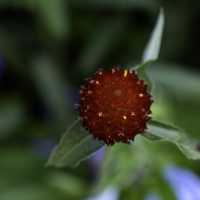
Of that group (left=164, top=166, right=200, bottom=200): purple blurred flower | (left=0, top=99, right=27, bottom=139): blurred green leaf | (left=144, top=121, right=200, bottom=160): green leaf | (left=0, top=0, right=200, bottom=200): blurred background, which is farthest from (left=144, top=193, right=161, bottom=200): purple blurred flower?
(left=0, top=99, right=27, bottom=139): blurred green leaf

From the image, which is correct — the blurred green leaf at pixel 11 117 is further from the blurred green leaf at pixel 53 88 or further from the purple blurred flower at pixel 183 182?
the purple blurred flower at pixel 183 182

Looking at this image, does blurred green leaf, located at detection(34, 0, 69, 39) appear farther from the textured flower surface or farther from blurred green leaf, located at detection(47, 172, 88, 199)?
the textured flower surface

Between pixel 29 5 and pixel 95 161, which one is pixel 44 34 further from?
pixel 95 161

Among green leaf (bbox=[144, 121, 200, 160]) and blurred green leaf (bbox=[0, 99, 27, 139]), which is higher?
green leaf (bbox=[144, 121, 200, 160])

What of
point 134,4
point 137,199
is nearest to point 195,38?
point 134,4

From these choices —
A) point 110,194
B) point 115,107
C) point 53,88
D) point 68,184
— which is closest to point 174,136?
point 115,107

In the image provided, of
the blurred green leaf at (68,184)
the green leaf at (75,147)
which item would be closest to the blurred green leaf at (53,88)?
the blurred green leaf at (68,184)

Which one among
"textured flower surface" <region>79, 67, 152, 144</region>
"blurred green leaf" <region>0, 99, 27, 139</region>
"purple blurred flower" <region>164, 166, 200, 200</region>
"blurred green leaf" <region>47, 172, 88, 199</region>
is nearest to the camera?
"textured flower surface" <region>79, 67, 152, 144</region>
